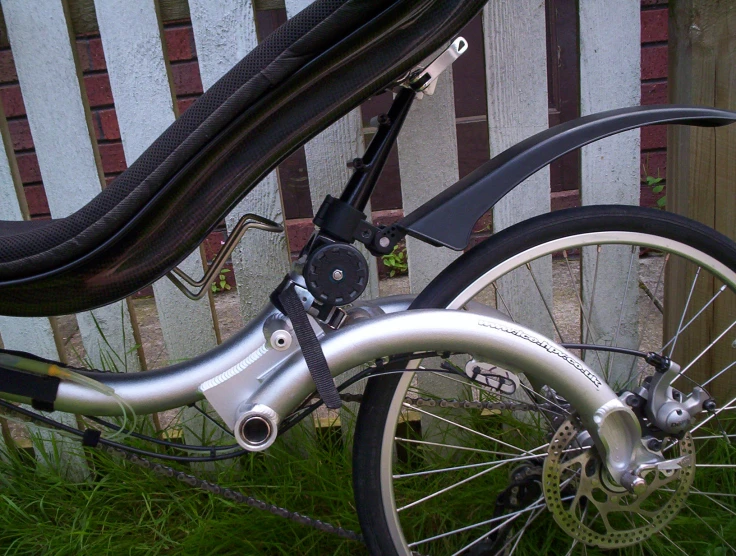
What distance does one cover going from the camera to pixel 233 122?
2.84 feet

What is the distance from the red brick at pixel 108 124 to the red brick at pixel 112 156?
5 cm

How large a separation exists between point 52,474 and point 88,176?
0.86 m

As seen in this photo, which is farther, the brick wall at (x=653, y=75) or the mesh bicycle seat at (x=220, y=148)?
the brick wall at (x=653, y=75)

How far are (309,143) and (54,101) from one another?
65cm

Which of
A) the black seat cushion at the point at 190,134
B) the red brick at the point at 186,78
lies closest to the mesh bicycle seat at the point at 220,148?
the black seat cushion at the point at 190,134

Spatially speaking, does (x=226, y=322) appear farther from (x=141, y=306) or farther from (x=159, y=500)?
(x=159, y=500)

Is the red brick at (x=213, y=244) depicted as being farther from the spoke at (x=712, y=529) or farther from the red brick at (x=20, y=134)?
the spoke at (x=712, y=529)

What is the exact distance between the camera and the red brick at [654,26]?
11.0 ft

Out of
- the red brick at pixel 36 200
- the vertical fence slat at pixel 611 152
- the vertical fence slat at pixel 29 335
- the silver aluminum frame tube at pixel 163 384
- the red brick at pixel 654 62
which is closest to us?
the silver aluminum frame tube at pixel 163 384

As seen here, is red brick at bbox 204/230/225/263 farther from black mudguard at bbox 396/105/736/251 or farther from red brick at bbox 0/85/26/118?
black mudguard at bbox 396/105/736/251

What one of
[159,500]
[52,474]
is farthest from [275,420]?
[52,474]

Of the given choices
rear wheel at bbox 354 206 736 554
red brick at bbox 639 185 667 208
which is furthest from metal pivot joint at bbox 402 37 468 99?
red brick at bbox 639 185 667 208

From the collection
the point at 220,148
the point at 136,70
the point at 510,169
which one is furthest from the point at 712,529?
the point at 136,70

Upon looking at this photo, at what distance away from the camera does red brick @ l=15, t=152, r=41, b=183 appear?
11.5 ft
